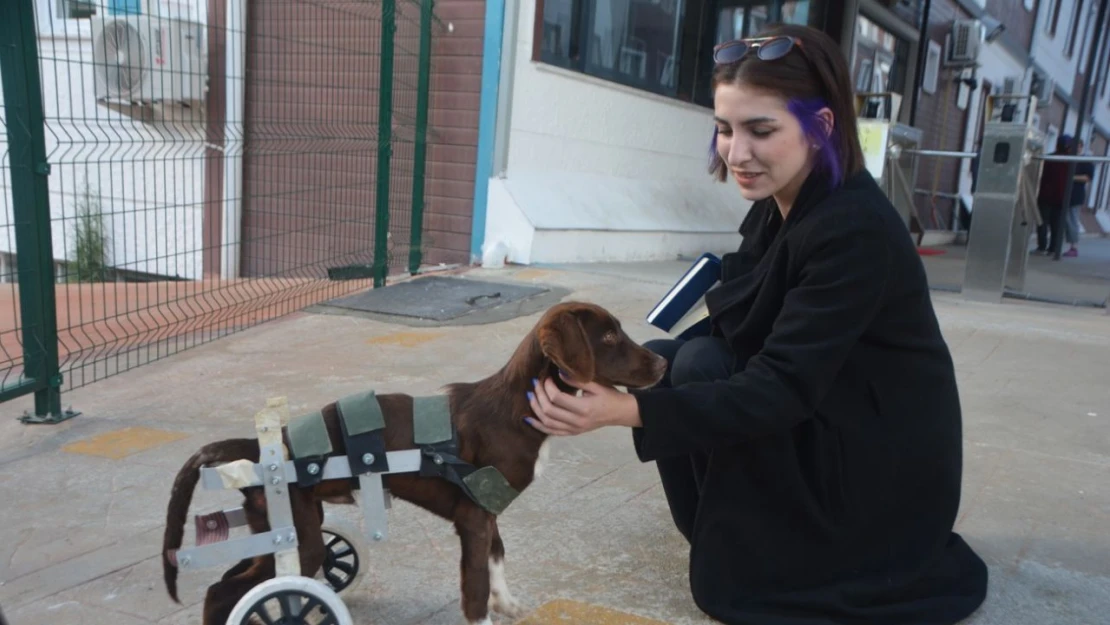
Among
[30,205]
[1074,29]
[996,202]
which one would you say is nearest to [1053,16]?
[1074,29]

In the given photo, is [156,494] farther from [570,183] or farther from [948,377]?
[570,183]

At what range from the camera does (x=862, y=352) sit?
226cm

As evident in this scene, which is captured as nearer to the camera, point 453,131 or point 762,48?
point 762,48

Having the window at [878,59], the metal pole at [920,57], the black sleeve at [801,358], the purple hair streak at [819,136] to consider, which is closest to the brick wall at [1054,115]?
the metal pole at [920,57]

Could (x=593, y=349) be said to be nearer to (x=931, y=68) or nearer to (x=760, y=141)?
(x=760, y=141)

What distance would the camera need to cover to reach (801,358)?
6.89ft

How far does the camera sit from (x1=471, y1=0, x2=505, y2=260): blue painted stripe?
24.7 ft

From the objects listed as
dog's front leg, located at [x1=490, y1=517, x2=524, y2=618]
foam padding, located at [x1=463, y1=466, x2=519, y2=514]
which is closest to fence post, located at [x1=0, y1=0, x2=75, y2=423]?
dog's front leg, located at [x1=490, y1=517, x2=524, y2=618]

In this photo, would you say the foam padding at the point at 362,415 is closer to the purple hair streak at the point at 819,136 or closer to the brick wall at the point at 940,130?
the purple hair streak at the point at 819,136

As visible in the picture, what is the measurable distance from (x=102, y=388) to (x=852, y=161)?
3.98 meters

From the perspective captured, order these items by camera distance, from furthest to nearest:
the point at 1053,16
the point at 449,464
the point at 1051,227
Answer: the point at 1053,16 < the point at 1051,227 < the point at 449,464

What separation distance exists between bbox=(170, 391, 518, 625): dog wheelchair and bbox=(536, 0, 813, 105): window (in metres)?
6.30

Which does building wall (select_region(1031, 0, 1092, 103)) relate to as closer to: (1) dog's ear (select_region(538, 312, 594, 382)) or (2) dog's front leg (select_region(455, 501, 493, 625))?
(1) dog's ear (select_region(538, 312, 594, 382))

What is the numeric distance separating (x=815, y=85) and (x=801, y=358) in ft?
2.20
